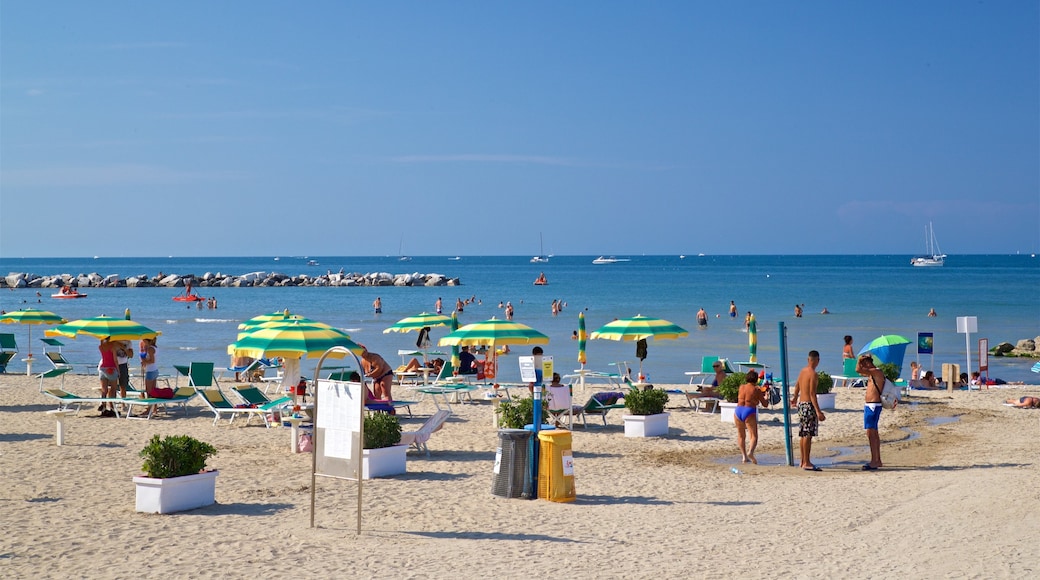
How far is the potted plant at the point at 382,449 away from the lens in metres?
10.5

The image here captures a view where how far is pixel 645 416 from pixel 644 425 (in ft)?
0.42

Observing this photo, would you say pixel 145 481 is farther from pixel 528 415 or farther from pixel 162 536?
pixel 528 415

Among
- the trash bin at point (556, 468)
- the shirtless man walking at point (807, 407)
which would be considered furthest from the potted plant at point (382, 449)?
the shirtless man walking at point (807, 407)

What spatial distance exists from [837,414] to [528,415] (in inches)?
262

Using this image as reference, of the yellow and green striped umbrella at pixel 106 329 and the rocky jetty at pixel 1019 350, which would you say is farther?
the rocky jetty at pixel 1019 350

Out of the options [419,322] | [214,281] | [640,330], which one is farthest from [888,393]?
[214,281]

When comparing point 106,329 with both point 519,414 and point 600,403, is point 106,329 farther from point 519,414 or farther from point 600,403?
point 600,403

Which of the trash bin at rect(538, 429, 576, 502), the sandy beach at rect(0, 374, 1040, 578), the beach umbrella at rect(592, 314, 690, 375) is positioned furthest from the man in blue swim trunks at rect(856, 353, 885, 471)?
the beach umbrella at rect(592, 314, 690, 375)

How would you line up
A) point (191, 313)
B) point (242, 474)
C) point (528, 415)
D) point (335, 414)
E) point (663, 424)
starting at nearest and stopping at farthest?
point (335, 414)
point (242, 474)
point (528, 415)
point (663, 424)
point (191, 313)

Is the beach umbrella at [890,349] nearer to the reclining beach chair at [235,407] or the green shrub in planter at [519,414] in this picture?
the green shrub in planter at [519,414]

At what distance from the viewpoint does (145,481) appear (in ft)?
28.1

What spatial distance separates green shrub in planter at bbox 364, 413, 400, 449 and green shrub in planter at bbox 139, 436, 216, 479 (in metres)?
2.14

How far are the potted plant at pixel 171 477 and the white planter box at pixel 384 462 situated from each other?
1.98 metres

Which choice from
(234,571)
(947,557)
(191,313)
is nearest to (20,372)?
(234,571)
